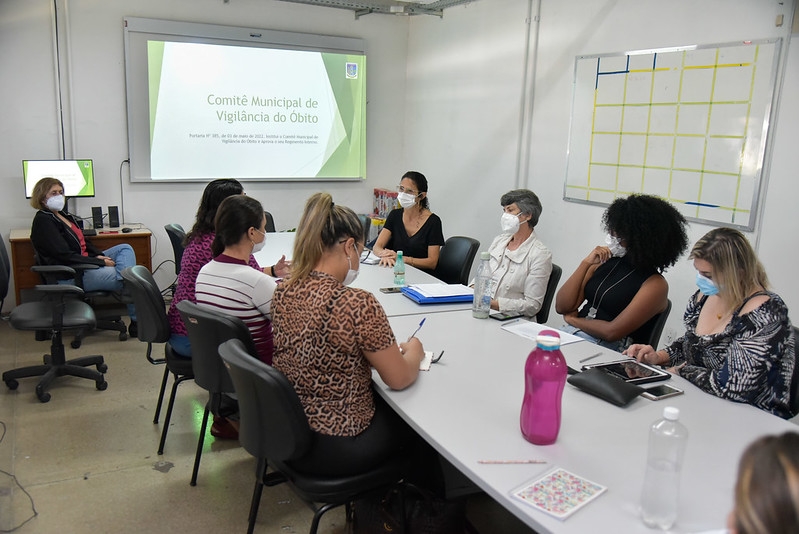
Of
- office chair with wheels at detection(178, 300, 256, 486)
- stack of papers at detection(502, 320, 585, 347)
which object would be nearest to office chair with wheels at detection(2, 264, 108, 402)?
office chair with wheels at detection(178, 300, 256, 486)

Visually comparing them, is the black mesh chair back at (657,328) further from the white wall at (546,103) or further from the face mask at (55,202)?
the face mask at (55,202)

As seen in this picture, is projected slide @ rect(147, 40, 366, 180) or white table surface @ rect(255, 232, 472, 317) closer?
white table surface @ rect(255, 232, 472, 317)

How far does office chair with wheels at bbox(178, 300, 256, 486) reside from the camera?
2293 millimetres

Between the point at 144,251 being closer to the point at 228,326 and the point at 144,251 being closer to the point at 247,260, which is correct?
the point at 247,260

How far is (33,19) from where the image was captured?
199 inches

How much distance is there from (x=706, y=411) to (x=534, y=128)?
329cm

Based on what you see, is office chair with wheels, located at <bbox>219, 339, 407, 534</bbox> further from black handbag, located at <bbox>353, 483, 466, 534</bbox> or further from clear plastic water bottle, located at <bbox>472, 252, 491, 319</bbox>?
clear plastic water bottle, located at <bbox>472, 252, 491, 319</bbox>

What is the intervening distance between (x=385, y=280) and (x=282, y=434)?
1775 mm

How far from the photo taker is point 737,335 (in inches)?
80.0

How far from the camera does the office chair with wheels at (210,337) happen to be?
2293 mm

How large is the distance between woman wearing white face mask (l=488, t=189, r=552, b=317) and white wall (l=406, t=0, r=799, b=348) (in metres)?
0.99

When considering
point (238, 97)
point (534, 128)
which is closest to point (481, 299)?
point (534, 128)

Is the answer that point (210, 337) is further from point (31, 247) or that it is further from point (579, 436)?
point (31, 247)

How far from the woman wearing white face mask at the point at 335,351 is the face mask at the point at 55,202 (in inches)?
126
